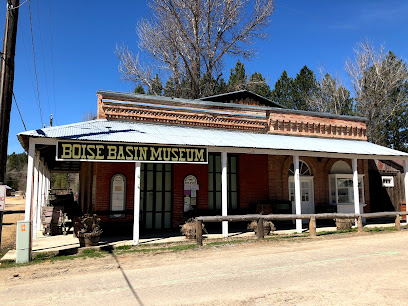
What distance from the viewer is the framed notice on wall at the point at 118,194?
12375 mm

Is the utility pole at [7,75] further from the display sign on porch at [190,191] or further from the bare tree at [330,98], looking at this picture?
the bare tree at [330,98]

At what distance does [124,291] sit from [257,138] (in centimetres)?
946

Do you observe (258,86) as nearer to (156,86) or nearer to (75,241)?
(156,86)

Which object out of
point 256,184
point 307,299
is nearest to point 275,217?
point 256,184

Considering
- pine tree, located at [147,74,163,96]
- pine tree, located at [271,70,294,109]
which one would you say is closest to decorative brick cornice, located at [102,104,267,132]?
pine tree, located at [147,74,163,96]

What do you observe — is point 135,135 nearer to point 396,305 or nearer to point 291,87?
point 396,305

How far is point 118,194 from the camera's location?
12.5 m

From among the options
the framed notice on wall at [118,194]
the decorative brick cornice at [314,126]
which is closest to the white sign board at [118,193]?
the framed notice on wall at [118,194]

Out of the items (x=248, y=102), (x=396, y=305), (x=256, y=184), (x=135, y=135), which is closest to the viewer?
(x=396, y=305)

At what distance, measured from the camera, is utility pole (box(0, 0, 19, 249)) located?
8.79 m

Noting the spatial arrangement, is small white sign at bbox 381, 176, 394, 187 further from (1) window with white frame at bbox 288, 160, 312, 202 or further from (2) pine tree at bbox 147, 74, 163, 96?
(2) pine tree at bbox 147, 74, 163, 96

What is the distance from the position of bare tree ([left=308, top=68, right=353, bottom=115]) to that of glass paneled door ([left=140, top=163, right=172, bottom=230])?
87.3ft

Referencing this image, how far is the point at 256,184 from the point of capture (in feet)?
49.2

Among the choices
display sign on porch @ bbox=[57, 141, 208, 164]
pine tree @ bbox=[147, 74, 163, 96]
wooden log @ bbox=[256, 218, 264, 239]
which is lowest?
wooden log @ bbox=[256, 218, 264, 239]
